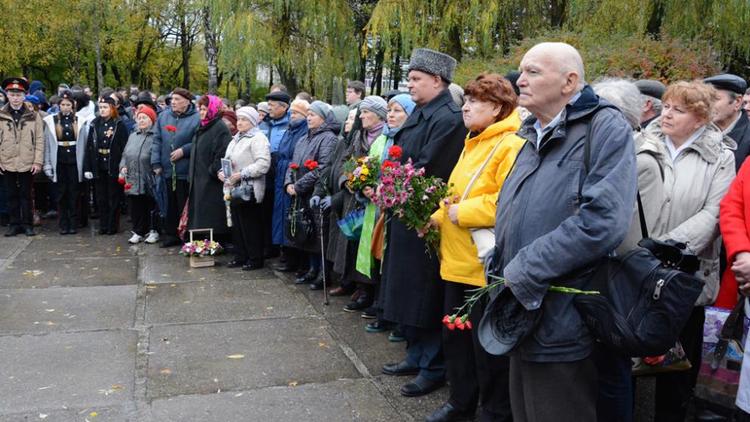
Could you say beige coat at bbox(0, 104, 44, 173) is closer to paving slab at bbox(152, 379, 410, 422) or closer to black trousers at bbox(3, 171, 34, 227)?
black trousers at bbox(3, 171, 34, 227)

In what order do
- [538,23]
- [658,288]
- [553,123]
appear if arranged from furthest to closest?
[538,23] → [553,123] → [658,288]

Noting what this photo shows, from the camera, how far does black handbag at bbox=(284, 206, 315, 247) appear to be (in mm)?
7492

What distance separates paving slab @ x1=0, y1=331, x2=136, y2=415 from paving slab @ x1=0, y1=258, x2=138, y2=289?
1970 mm

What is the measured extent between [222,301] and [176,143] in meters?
3.05

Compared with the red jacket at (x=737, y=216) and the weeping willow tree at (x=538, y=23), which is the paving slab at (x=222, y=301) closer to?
the red jacket at (x=737, y=216)

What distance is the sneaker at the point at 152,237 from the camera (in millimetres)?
10102

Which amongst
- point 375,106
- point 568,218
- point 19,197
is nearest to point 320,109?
point 375,106

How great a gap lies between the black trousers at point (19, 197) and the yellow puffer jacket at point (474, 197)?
27.6 ft

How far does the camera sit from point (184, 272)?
8359 millimetres

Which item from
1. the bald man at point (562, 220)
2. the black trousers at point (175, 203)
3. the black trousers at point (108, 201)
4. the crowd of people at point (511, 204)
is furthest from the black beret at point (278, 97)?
the bald man at point (562, 220)

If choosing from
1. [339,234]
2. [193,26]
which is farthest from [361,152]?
[193,26]

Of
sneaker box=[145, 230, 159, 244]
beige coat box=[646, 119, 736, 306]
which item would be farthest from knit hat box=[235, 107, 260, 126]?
beige coat box=[646, 119, 736, 306]

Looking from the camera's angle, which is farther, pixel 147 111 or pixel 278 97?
pixel 147 111

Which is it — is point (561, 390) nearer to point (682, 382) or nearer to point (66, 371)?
point (682, 382)
